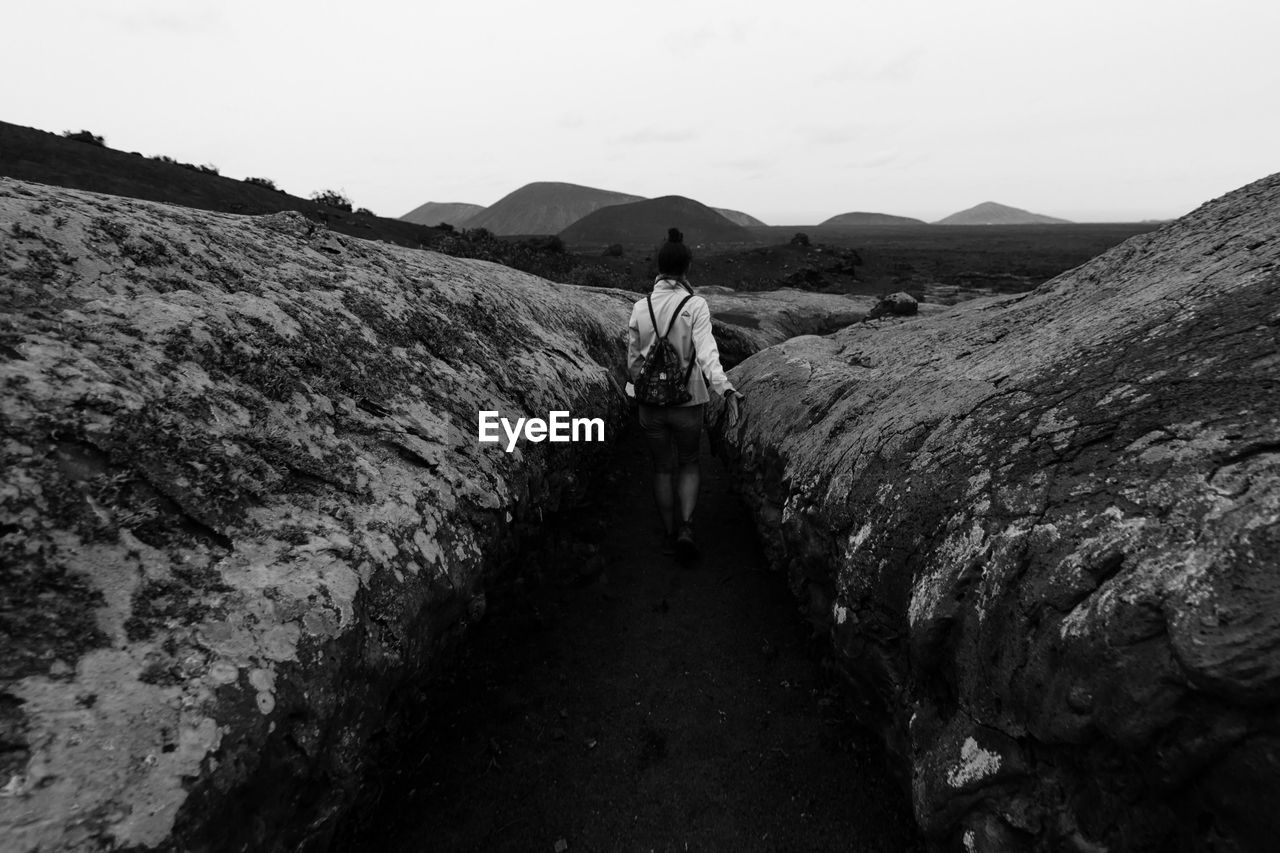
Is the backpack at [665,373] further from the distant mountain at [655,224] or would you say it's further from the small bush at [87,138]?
the distant mountain at [655,224]

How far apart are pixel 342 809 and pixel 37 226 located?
2.89 metres

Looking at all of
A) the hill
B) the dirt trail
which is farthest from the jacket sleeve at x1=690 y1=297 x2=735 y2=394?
the hill

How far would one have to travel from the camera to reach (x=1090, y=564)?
6.77 ft

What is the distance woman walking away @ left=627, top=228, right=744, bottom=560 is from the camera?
5.12m

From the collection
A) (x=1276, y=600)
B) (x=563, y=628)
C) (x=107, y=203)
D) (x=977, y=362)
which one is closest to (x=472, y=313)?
(x=107, y=203)

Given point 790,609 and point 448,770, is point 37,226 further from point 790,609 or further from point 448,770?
point 790,609

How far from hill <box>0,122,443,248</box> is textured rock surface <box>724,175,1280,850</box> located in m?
24.2

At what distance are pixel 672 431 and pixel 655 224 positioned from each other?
137 m

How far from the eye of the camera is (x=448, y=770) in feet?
11.3

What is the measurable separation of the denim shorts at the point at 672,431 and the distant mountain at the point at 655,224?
108065 millimetres

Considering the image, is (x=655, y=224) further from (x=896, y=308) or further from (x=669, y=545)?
(x=669, y=545)

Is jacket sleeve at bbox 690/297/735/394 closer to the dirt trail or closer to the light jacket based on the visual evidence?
the light jacket

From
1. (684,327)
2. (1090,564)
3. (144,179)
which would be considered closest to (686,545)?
(684,327)

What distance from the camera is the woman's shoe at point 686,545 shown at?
577 cm
